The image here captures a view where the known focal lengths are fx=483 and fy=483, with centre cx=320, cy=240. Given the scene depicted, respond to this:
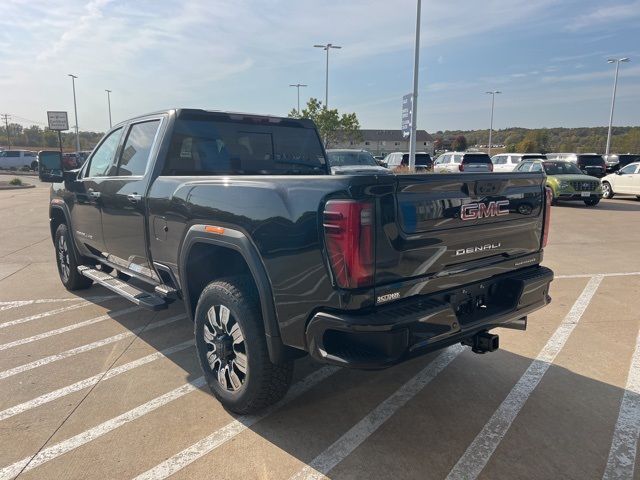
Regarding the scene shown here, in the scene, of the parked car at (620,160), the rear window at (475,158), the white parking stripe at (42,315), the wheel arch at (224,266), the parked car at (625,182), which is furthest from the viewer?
the parked car at (620,160)

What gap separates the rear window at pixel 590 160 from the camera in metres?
23.2

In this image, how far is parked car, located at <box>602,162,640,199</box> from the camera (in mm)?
18766

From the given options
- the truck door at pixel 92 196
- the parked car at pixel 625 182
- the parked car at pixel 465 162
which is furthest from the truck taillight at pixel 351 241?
the parked car at pixel 625 182

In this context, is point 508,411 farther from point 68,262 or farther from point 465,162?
point 465,162

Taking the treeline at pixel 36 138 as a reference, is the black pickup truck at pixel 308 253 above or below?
below

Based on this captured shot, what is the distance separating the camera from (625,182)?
19.2m

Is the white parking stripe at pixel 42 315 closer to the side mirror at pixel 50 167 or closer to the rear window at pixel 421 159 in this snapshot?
the side mirror at pixel 50 167

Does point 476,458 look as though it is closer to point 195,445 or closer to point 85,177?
point 195,445

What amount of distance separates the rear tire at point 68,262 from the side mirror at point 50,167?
0.62 metres

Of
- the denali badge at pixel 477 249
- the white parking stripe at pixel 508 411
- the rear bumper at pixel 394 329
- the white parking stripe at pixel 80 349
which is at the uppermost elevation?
the denali badge at pixel 477 249

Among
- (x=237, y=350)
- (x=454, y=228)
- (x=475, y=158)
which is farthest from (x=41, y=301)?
(x=475, y=158)

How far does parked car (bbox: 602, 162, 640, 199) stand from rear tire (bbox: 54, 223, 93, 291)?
1991 cm

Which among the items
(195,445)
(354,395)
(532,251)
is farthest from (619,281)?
(195,445)

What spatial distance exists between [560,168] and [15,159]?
45126mm
